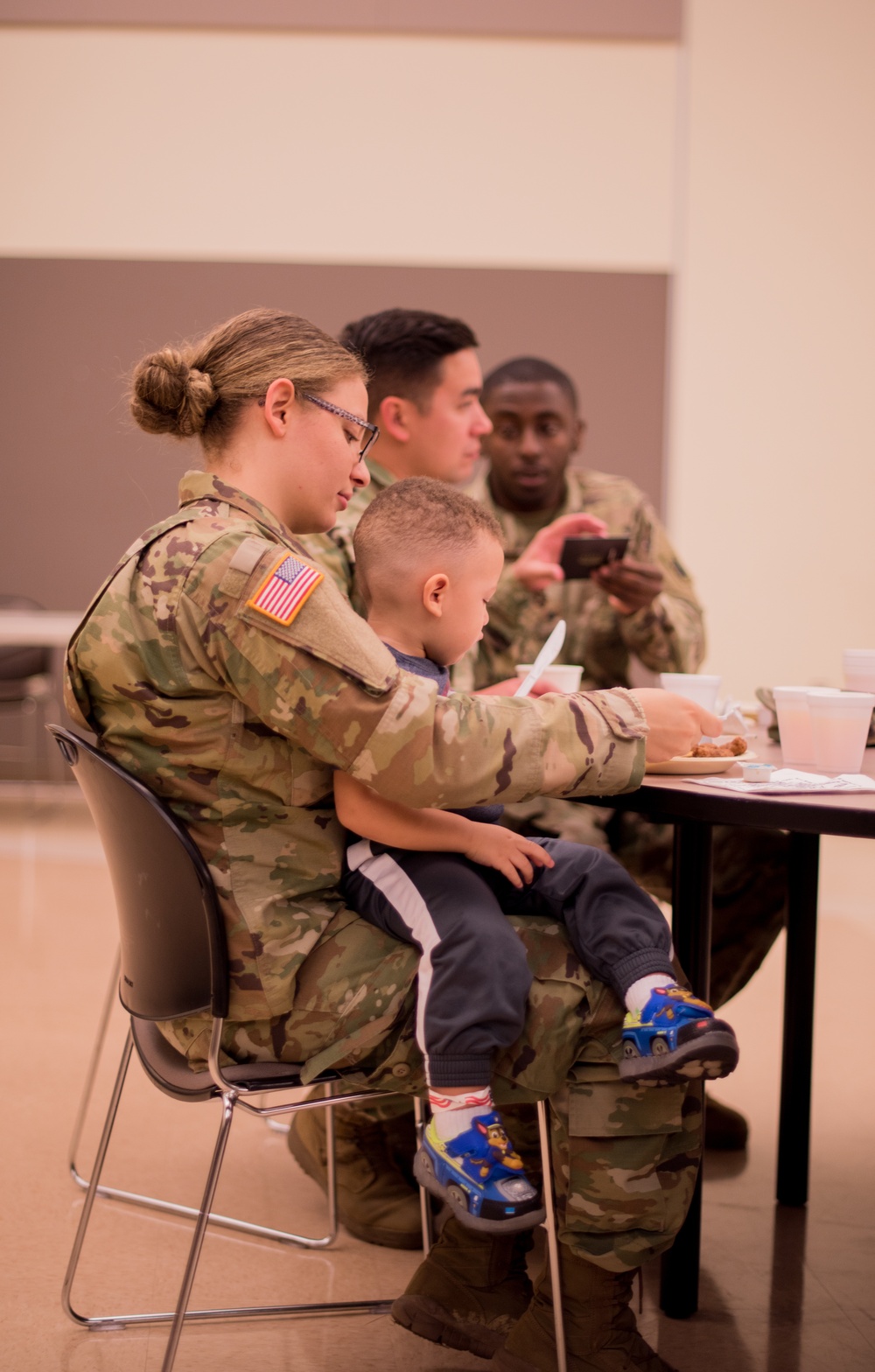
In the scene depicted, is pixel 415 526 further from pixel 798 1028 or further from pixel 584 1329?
pixel 798 1028

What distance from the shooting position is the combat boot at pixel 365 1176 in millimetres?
2096

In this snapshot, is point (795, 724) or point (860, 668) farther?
point (860, 668)

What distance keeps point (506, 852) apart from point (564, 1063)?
0.25m

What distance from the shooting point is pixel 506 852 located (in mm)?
1520

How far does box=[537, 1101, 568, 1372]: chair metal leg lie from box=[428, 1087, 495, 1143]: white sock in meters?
0.12

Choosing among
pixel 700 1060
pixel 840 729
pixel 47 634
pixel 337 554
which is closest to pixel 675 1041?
pixel 700 1060

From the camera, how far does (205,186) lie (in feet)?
20.0

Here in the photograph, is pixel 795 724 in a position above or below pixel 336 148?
below

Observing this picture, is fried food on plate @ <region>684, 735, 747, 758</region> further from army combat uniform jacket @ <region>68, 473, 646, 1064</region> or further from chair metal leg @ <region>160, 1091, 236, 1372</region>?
chair metal leg @ <region>160, 1091, 236, 1372</region>

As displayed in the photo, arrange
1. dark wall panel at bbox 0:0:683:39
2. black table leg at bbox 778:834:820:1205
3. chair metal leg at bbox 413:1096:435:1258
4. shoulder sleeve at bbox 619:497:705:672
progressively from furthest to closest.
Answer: dark wall panel at bbox 0:0:683:39
shoulder sleeve at bbox 619:497:705:672
black table leg at bbox 778:834:820:1205
chair metal leg at bbox 413:1096:435:1258

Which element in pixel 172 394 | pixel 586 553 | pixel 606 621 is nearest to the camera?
pixel 172 394

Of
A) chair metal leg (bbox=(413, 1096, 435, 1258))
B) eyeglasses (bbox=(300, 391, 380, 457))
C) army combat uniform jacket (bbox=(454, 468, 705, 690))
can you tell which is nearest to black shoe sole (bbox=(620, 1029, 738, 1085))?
chair metal leg (bbox=(413, 1096, 435, 1258))

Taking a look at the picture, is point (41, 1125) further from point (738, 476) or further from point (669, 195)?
point (669, 195)

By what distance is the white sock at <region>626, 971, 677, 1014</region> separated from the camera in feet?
4.67
